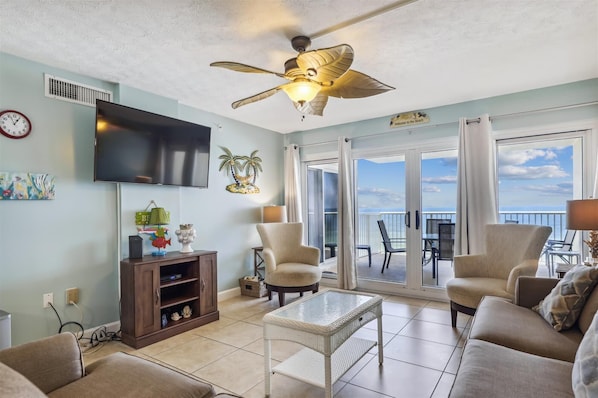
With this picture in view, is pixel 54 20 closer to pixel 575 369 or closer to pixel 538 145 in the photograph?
pixel 575 369

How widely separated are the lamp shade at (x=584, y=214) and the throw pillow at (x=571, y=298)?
0.89 metres

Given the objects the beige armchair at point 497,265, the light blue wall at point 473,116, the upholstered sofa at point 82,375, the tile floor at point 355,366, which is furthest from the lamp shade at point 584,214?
the upholstered sofa at point 82,375

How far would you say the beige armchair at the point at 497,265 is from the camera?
9.18 feet

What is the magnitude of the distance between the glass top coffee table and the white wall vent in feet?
8.61

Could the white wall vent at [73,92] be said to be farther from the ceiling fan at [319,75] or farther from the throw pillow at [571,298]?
the throw pillow at [571,298]

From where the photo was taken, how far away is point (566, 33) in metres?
2.34

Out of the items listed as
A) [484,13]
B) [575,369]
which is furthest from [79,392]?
[484,13]

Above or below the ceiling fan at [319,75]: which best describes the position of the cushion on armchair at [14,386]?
below

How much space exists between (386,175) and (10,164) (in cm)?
410

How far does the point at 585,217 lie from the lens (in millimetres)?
2631

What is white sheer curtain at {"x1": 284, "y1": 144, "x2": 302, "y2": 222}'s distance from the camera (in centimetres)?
511

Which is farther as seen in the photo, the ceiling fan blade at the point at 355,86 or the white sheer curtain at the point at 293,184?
the white sheer curtain at the point at 293,184

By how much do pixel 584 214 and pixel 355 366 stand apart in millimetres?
2238

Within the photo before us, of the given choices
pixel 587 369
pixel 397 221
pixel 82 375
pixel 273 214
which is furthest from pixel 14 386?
pixel 397 221
